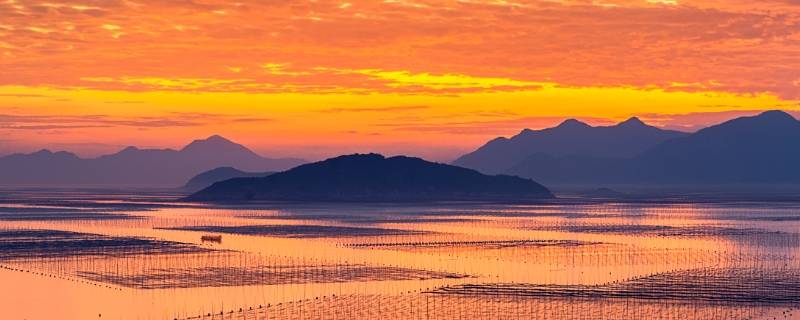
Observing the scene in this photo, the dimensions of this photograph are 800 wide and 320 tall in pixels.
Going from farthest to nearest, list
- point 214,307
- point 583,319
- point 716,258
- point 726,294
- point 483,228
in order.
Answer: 1. point 483,228
2. point 716,258
3. point 726,294
4. point 214,307
5. point 583,319

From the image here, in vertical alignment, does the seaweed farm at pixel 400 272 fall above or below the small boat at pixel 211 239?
below

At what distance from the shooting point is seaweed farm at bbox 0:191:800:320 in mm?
60375

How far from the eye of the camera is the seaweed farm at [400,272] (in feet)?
198

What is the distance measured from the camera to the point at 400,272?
78250 millimetres

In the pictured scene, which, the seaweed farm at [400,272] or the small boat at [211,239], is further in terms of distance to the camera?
the small boat at [211,239]

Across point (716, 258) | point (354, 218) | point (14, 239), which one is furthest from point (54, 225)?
point (716, 258)

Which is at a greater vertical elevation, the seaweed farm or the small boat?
the small boat

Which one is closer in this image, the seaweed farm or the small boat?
the seaweed farm

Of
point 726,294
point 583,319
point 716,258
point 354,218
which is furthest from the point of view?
point 354,218

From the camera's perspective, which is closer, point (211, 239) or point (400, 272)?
point (400, 272)

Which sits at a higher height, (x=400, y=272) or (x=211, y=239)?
(x=211, y=239)

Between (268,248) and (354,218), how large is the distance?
212 ft

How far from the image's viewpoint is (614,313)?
5847cm

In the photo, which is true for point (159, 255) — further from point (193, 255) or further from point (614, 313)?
point (614, 313)
